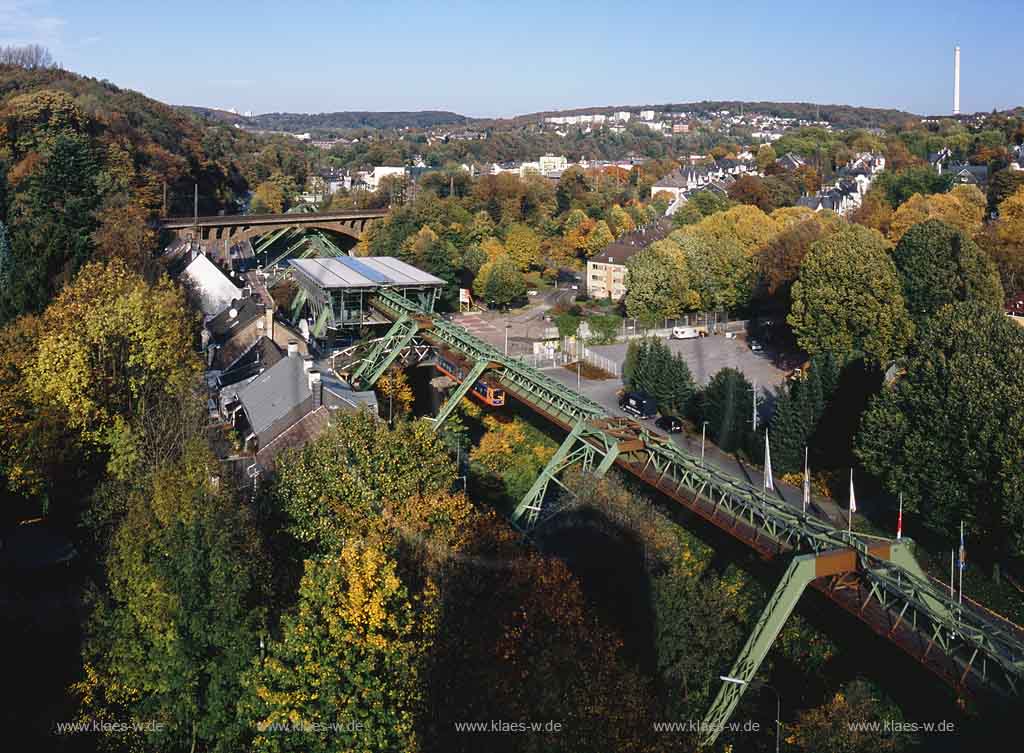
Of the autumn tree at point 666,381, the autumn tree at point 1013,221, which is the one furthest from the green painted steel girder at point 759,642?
the autumn tree at point 1013,221

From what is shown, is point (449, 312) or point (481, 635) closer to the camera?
point (481, 635)

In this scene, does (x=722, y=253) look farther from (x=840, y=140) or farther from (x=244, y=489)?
(x=840, y=140)

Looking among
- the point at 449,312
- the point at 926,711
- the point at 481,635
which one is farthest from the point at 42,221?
the point at 926,711

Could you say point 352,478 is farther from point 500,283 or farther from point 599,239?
point 599,239

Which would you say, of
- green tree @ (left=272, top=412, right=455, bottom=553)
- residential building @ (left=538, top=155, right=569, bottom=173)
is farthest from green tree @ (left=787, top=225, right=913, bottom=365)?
residential building @ (left=538, top=155, right=569, bottom=173)

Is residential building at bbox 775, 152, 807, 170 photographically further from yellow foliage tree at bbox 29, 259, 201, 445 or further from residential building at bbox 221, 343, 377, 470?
yellow foliage tree at bbox 29, 259, 201, 445

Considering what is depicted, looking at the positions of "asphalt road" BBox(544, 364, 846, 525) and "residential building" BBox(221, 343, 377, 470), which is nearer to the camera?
"residential building" BBox(221, 343, 377, 470)
